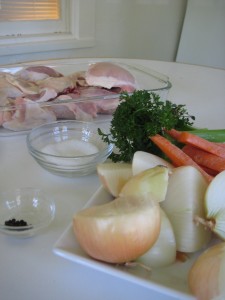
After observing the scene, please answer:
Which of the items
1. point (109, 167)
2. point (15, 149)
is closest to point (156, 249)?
point (109, 167)

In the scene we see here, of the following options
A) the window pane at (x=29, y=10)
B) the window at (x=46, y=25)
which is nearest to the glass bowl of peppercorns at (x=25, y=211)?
the window at (x=46, y=25)

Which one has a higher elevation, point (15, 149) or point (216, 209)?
point (216, 209)

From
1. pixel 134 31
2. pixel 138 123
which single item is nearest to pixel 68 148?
pixel 138 123

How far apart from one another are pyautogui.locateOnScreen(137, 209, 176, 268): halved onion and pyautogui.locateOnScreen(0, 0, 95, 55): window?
1.57 metres

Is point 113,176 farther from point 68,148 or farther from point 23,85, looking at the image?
point 23,85

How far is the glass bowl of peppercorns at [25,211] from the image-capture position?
1.49 feet

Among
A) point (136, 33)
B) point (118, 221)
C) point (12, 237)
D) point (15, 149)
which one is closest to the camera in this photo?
point (118, 221)

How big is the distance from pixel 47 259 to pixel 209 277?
22cm

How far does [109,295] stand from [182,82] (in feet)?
3.40

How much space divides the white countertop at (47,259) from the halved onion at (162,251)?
0.04 metres

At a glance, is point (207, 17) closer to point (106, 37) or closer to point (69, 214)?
point (106, 37)

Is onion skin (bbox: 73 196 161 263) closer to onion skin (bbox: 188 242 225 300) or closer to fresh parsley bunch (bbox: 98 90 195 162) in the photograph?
onion skin (bbox: 188 242 225 300)

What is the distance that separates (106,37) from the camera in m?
2.08

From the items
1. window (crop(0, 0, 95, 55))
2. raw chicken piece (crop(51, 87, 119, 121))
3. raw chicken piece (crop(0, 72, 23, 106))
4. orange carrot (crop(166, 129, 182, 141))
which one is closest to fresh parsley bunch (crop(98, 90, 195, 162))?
orange carrot (crop(166, 129, 182, 141))
